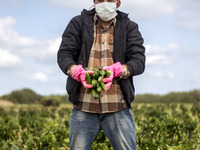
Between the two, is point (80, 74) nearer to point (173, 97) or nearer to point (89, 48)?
point (89, 48)

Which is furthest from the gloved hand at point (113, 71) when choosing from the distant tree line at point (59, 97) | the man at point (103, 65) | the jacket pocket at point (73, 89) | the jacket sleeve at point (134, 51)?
the distant tree line at point (59, 97)

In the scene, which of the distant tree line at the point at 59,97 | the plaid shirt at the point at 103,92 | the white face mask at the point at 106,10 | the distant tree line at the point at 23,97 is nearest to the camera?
the plaid shirt at the point at 103,92

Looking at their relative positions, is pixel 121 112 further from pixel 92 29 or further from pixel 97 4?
pixel 97 4

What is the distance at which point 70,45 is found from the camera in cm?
381

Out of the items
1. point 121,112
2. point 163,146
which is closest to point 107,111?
point 121,112

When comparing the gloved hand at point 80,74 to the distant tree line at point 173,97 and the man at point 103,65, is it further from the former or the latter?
the distant tree line at point 173,97

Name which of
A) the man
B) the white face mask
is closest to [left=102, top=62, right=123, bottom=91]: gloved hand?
the man

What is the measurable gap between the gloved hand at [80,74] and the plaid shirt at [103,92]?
0.11m

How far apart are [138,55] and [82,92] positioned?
32.3 inches

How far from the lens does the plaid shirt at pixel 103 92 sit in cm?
365

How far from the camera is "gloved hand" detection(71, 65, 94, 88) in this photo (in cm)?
339

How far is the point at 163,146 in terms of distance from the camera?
5477 mm

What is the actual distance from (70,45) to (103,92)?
2.34 feet

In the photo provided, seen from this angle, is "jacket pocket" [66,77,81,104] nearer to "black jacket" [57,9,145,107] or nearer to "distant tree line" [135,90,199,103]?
"black jacket" [57,9,145,107]
